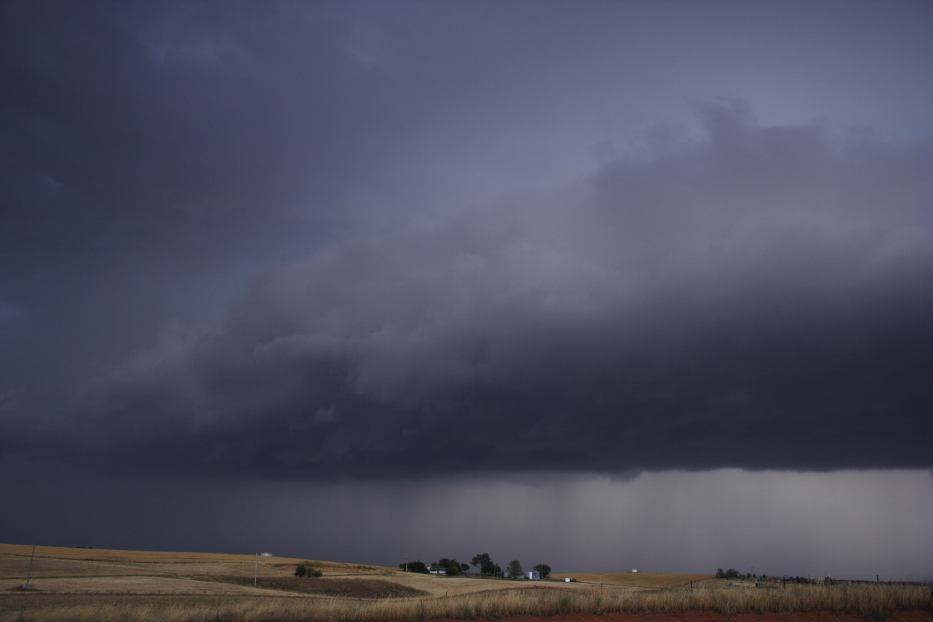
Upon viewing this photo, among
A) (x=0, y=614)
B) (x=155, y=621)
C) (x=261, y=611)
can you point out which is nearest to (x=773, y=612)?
(x=261, y=611)

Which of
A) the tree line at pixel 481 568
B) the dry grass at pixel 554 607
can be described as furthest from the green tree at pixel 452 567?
the dry grass at pixel 554 607

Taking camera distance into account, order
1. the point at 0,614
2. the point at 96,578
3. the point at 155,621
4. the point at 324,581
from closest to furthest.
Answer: the point at 155,621, the point at 0,614, the point at 96,578, the point at 324,581

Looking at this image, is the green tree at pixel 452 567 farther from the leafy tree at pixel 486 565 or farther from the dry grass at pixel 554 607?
the dry grass at pixel 554 607

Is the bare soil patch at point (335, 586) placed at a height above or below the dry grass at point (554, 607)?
below

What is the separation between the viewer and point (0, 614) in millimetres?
38750

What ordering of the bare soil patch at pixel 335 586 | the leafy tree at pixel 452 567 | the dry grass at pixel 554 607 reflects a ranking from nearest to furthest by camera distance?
1. the dry grass at pixel 554 607
2. the bare soil patch at pixel 335 586
3. the leafy tree at pixel 452 567

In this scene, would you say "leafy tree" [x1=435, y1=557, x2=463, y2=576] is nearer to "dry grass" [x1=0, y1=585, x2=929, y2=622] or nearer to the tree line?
the tree line

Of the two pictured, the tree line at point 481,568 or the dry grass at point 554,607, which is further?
the tree line at point 481,568

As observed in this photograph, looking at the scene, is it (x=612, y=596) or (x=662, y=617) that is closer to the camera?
(x=662, y=617)

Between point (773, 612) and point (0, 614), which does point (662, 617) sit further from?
point (0, 614)

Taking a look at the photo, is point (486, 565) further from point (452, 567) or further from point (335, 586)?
point (335, 586)

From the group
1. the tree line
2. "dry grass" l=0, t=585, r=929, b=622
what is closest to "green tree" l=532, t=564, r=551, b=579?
the tree line

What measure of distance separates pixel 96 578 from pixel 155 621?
2328 inches

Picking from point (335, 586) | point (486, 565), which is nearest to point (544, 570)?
point (486, 565)
